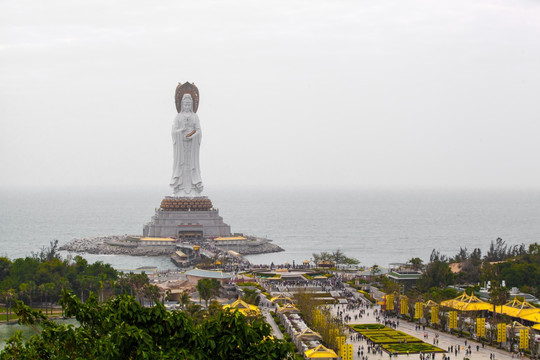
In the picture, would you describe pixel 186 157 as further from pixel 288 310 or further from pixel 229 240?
pixel 288 310

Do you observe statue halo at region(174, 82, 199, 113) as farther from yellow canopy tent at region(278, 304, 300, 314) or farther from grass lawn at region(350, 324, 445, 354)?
grass lawn at region(350, 324, 445, 354)

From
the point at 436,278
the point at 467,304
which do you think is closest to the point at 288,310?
the point at 467,304

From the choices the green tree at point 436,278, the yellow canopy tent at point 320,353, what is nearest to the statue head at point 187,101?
the green tree at point 436,278

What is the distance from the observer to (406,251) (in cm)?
6731

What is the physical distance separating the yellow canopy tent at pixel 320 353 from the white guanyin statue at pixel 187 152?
42.7m

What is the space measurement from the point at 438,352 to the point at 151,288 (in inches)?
521

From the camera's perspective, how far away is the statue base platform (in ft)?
205

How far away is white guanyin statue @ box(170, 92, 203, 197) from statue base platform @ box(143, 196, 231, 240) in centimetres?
171

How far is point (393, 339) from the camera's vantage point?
2767 cm

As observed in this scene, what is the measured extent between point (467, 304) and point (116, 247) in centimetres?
3665

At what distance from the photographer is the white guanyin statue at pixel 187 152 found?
65.8 metres

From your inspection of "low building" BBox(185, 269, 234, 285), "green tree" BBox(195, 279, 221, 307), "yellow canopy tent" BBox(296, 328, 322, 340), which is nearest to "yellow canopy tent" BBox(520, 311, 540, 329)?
"yellow canopy tent" BBox(296, 328, 322, 340)

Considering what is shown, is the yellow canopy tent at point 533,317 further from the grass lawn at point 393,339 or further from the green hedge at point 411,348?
the green hedge at point 411,348

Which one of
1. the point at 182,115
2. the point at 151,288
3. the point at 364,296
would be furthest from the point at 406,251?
the point at 151,288
